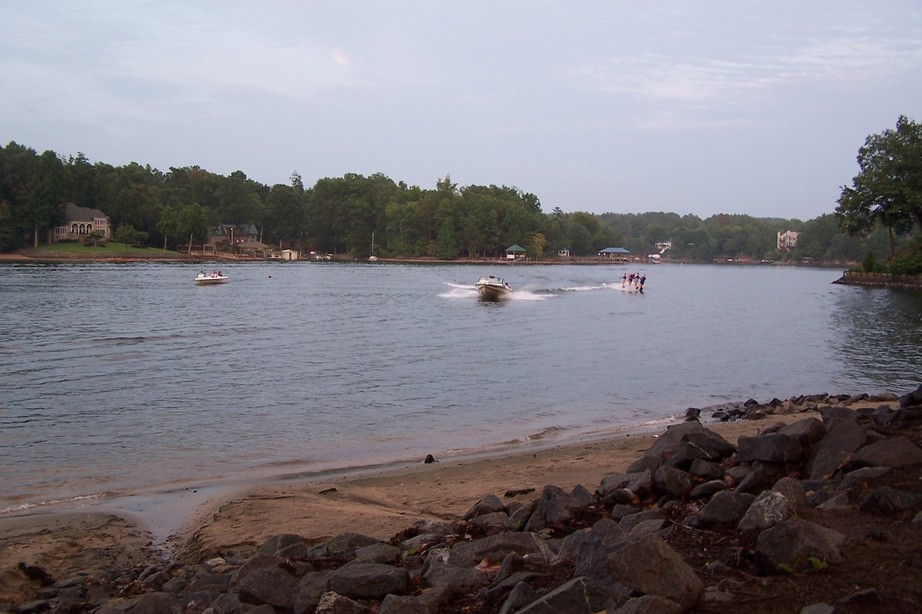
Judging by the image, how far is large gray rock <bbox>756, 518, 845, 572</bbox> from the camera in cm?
508

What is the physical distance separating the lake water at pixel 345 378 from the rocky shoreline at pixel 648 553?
5099 mm

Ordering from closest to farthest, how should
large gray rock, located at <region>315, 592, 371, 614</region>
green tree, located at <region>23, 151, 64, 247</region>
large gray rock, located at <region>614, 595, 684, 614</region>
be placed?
large gray rock, located at <region>614, 595, 684, 614</region> → large gray rock, located at <region>315, 592, 371, 614</region> → green tree, located at <region>23, 151, 64, 247</region>

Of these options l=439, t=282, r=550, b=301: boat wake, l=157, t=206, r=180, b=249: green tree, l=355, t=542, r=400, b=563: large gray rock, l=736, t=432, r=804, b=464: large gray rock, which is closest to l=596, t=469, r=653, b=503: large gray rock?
l=736, t=432, r=804, b=464: large gray rock

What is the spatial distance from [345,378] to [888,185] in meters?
75.3

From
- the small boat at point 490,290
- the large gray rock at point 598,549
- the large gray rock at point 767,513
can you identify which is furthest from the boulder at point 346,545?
the small boat at point 490,290

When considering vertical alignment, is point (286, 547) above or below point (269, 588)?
below

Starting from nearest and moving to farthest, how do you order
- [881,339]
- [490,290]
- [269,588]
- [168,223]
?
[269,588]
[881,339]
[490,290]
[168,223]

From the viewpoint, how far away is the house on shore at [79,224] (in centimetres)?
13062

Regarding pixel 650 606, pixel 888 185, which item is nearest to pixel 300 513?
pixel 650 606

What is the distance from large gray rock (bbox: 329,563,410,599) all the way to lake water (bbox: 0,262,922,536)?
6.79m

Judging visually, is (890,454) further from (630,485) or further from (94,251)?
(94,251)

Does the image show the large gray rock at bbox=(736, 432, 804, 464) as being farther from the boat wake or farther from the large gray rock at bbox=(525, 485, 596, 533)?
the boat wake

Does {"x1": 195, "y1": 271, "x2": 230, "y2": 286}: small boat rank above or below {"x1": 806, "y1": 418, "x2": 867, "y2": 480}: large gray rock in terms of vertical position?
below

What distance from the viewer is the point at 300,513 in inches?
398
